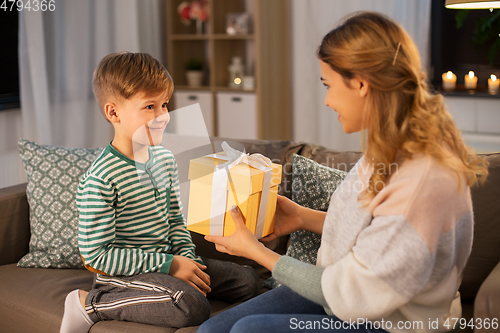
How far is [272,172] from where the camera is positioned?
4.12 ft

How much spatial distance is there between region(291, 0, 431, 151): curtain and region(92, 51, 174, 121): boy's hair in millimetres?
2253

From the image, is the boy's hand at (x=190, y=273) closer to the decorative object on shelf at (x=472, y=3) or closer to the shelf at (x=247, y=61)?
the decorative object on shelf at (x=472, y=3)

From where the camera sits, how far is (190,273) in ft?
4.67

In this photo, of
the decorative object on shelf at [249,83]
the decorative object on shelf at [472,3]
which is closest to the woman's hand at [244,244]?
the decorative object on shelf at [472,3]

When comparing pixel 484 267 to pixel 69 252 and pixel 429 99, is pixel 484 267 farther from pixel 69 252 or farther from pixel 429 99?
pixel 69 252

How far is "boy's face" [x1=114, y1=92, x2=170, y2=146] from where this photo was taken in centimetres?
138

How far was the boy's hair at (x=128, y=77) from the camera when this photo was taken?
4.55 feet

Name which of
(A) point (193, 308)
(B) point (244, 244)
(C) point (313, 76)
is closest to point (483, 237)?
(B) point (244, 244)

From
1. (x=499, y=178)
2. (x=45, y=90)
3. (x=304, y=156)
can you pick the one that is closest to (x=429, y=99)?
(x=499, y=178)

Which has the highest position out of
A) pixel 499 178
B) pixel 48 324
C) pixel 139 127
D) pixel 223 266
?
→ pixel 139 127

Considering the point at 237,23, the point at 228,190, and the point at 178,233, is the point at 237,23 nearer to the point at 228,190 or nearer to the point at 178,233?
the point at 178,233

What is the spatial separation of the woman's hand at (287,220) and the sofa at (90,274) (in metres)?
0.28

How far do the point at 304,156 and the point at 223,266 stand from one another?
0.51 metres

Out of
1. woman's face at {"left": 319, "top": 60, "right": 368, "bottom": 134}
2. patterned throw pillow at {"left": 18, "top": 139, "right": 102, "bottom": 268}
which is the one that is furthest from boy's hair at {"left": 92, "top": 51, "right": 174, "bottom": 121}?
woman's face at {"left": 319, "top": 60, "right": 368, "bottom": 134}
